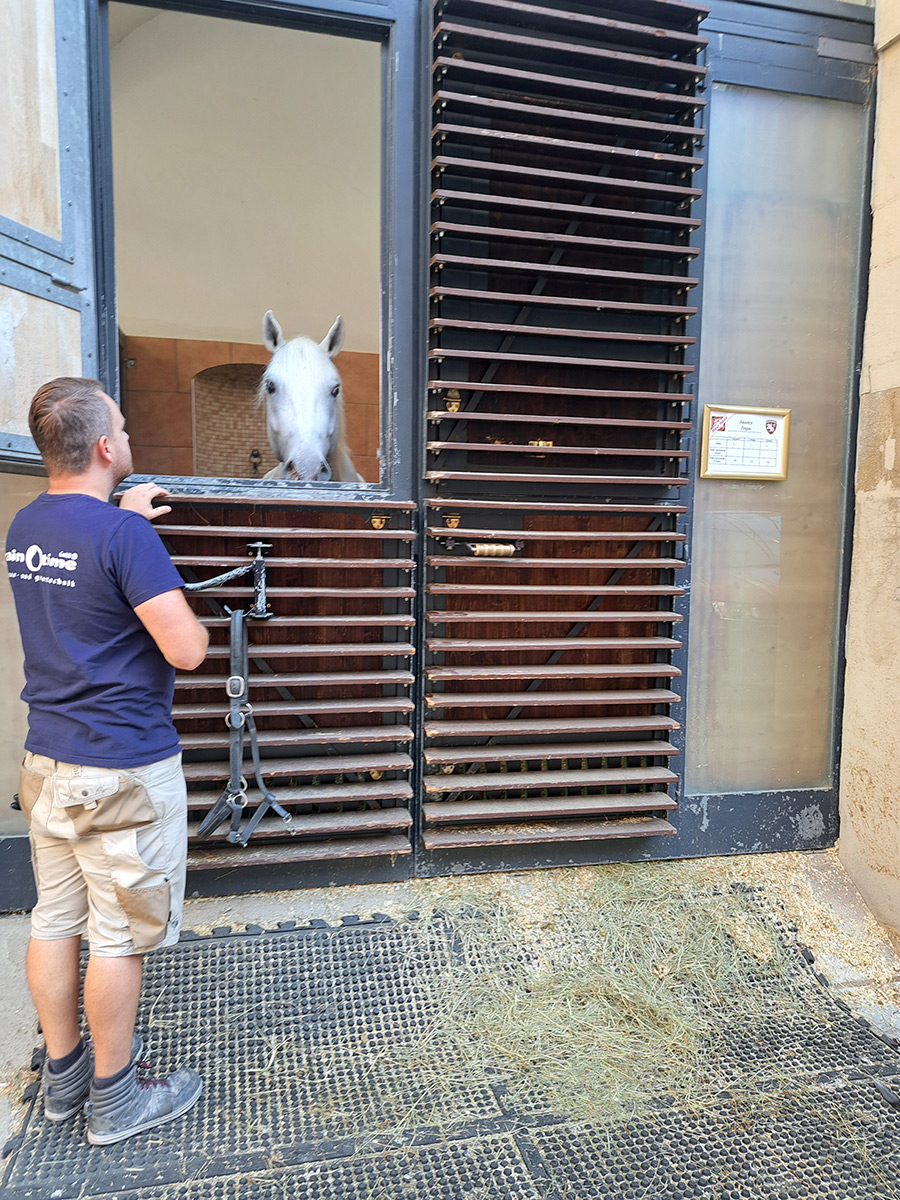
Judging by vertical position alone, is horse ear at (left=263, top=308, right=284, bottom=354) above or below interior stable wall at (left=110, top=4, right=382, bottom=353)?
below

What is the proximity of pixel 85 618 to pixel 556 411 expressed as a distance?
1839mm

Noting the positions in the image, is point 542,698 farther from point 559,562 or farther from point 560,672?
point 559,562

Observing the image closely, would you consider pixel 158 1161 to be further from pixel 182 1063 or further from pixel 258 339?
pixel 258 339

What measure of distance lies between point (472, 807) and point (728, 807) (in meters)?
1.12

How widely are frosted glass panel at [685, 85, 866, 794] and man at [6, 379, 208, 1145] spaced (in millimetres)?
2101

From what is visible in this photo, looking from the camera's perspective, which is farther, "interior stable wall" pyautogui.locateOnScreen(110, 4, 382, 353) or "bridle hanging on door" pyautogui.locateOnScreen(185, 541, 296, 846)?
"interior stable wall" pyautogui.locateOnScreen(110, 4, 382, 353)

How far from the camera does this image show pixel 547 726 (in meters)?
2.64

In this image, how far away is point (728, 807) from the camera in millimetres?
2877

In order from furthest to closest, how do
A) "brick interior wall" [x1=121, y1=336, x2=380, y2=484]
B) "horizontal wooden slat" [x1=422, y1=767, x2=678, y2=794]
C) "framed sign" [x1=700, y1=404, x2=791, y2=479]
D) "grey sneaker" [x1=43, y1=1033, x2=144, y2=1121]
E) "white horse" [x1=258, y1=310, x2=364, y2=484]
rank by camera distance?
"brick interior wall" [x1=121, y1=336, x2=380, y2=484] < "white horse" [x1=258, y1=310, x2=364, y2=484] < "framed sign" [x1=700, y1=404, x2=791, y2=479] < "horizontal wooden slat" [x1=422, y1=767, x2=678, y2=794] < "grey sneaker" [x1=43, y1=1033, x2=144, y2=1121]

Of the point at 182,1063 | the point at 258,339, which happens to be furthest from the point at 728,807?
the point at 258,339

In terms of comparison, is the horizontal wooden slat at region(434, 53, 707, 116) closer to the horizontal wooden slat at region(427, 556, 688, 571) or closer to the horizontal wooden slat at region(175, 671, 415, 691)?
the horizontal wooden slat at region(427, 556, 688, 571)

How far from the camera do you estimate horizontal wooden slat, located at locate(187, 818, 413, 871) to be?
235cm

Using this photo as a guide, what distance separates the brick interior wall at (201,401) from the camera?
5879mm

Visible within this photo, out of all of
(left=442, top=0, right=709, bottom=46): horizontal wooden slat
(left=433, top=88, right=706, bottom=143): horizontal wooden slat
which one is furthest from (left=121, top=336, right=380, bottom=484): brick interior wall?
(left=442, top=0, right=709, bottom=46): horizontal wooden slat
